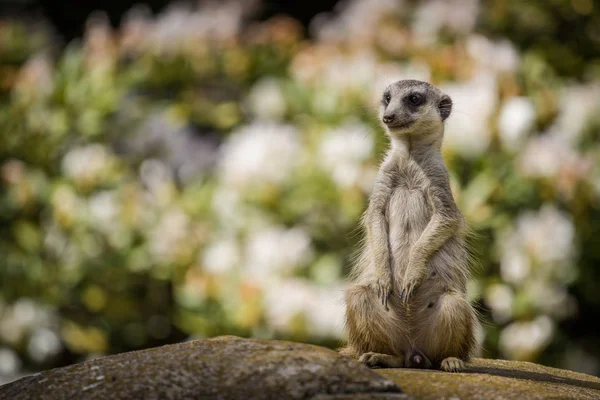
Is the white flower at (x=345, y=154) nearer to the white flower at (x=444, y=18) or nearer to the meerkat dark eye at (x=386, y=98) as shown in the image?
the meerkat dark eye at (x=386, y=98)

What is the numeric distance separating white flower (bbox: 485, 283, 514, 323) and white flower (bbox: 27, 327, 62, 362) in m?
2.72

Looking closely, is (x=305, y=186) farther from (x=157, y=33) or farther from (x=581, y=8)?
(x=581, y=8)

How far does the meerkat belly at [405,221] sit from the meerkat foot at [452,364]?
0.38 metres

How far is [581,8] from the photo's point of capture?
7.61m

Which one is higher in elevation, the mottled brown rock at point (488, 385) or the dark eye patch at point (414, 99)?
the dark eye patch at point (414, 99)

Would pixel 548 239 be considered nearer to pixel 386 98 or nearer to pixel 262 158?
pixel 262 158

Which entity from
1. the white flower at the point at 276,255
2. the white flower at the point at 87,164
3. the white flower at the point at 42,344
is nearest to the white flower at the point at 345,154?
the white flower at the point at 276,255

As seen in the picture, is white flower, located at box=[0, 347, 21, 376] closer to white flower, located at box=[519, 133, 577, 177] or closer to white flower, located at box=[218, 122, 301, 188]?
white flower, located at box=[218, 122, 301, 188]

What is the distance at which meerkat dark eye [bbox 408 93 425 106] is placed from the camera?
10.7 feet

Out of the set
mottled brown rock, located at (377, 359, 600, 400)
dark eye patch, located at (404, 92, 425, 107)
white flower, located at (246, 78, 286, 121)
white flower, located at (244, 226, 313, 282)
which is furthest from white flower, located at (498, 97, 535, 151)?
mottled brown rock, located at (377, 359, 600, 400)

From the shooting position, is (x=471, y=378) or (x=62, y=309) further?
(x=62, y=309)

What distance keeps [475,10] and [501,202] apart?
2647mm

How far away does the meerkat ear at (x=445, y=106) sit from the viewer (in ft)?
11.1

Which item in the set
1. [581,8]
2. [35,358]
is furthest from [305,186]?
[581,8]
